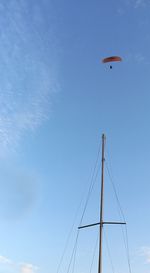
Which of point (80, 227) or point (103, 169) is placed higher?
point (103, 169)

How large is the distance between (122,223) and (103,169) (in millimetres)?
6435

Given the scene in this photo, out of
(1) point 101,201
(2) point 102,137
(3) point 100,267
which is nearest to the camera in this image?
(3) point 100,267

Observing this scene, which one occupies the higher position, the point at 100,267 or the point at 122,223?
the point at 122,223

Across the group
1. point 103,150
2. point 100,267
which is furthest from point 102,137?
point 100,267

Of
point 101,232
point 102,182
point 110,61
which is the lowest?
point 101,232

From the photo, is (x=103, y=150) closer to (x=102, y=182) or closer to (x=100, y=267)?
(x=102, y=182)

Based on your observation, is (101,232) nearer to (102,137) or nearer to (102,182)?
(102,182)

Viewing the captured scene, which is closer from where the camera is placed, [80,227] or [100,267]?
[100,267]

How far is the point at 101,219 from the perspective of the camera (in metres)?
58.3

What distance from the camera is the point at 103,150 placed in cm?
6325

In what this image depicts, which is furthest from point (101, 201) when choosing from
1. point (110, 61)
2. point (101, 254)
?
point (110, 61)

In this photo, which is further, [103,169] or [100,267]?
[103,169]

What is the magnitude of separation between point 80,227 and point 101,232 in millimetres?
3841

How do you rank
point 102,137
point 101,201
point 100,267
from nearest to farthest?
1. point 100,267
2. point 101,201
3. point 102,137
